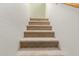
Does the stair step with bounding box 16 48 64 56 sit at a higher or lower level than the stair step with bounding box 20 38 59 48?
lower

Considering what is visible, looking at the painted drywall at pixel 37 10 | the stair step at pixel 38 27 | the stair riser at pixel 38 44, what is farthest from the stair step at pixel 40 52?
the painted drywall at pixel 37 10

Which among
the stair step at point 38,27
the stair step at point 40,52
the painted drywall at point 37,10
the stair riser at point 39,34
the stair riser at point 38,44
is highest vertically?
the painted drywall at point 37,10

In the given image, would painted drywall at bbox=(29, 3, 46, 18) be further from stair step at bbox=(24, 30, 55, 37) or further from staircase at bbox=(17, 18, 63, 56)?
stair step at bbox=(24, 30, 55, 37)

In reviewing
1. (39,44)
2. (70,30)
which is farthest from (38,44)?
(70,30)

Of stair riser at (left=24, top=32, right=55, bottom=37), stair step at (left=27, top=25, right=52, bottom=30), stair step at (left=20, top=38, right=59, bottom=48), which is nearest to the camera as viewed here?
stair step at (left=20, top=38, right=59, bottom=48)

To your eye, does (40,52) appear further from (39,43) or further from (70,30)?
(70,30)

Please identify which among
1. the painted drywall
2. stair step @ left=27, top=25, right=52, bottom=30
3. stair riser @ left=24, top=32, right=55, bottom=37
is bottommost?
stair riser @ left=24, top=32, right=55, bottom=37

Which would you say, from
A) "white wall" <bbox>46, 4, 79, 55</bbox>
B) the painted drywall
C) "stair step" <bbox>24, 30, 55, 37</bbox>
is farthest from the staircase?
the painted drywall

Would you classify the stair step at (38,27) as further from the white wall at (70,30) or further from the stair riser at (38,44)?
the white wall at (70,30)

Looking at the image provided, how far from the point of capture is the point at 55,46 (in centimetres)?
264

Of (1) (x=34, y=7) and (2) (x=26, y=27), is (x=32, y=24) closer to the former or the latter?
(2) (x=26, y=27)

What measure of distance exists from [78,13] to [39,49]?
Answer: 4.16 feet

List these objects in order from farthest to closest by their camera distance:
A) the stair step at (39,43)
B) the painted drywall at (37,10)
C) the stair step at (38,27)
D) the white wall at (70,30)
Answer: the painted drywall at (37,10), the stair step at (38,27), the stair step at (39,43), the white wall at (70,30)

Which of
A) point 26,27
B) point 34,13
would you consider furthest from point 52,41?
point 34,13
